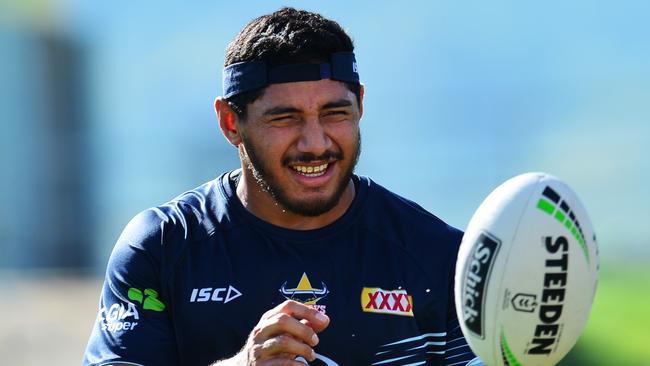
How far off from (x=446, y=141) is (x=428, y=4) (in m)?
1.98

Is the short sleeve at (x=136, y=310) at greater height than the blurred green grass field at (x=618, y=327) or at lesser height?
greater

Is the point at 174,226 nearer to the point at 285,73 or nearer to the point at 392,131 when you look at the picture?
the point at 285,73

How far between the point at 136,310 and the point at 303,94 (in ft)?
2.98

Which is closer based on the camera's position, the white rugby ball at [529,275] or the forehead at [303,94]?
the white rugby ball at [529,275]

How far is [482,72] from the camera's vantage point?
10.4m

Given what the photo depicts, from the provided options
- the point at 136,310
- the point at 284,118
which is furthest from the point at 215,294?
the point at 284,118

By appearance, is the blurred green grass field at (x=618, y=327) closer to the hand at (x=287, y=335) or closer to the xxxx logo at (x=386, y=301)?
the xxxx logo at (x=386, y=301)

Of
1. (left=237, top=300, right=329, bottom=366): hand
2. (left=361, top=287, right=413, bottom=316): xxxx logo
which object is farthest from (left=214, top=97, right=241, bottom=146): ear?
(left=237, top=300, right=329, bottom=366): hand

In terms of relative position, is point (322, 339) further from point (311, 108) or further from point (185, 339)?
point (311, 108)

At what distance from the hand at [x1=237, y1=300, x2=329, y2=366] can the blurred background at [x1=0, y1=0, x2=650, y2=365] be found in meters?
4.33

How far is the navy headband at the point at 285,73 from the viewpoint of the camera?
149 inches

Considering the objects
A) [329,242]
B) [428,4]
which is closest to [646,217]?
[428,4]

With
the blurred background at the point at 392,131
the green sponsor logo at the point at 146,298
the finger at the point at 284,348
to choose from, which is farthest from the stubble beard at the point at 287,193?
the blurred background at the point at 392,131

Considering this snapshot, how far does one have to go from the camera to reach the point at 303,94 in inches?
147
